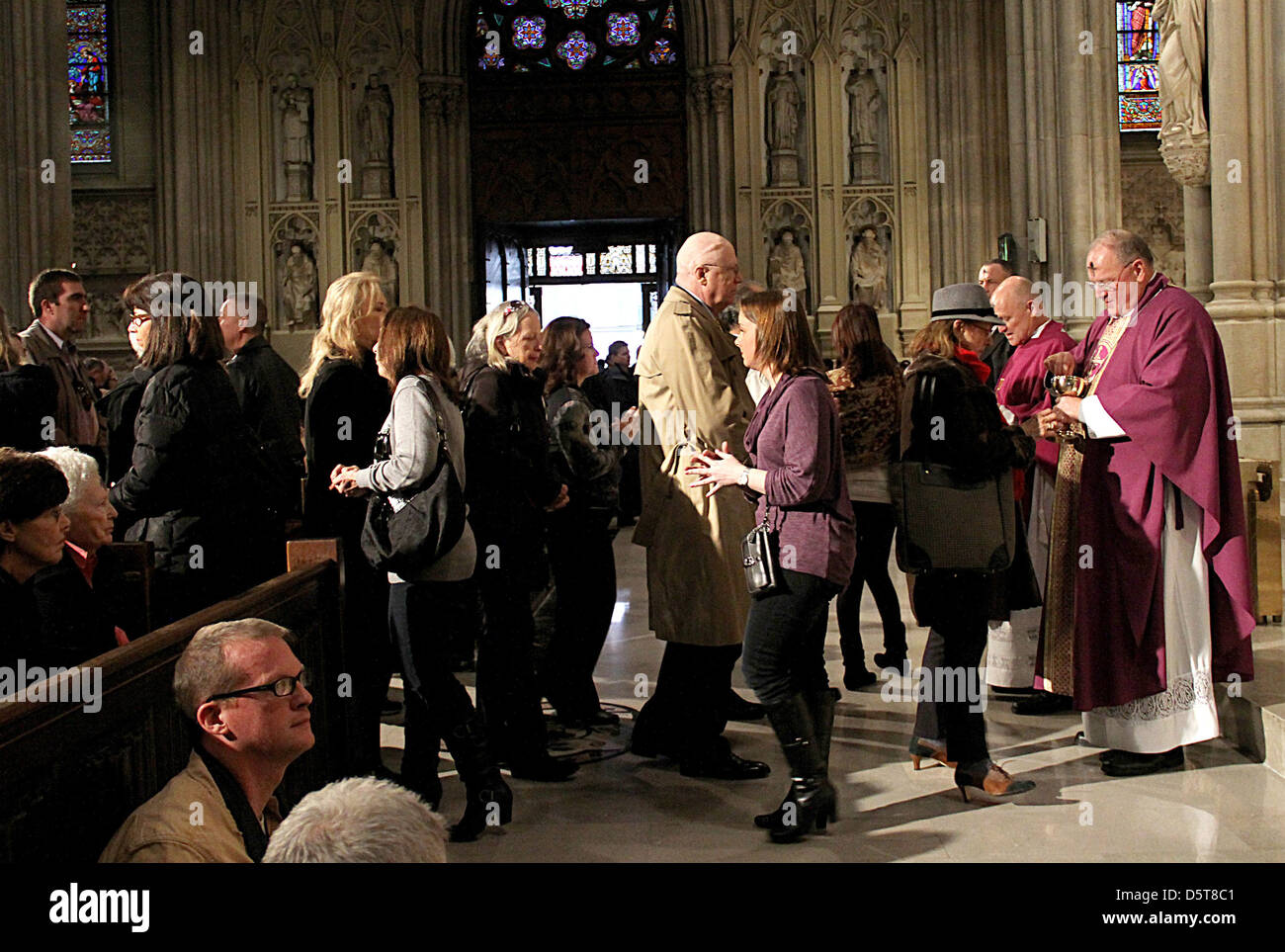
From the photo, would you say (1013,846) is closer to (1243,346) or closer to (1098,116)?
(1243,346)

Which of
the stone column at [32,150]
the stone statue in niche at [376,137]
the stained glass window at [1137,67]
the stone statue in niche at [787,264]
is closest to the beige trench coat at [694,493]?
the stone column at [32,150]

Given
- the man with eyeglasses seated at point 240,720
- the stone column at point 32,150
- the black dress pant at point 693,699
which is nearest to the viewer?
the man with eyeglasses seated at point 240,720

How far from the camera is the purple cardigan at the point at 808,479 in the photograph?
3.95 metres

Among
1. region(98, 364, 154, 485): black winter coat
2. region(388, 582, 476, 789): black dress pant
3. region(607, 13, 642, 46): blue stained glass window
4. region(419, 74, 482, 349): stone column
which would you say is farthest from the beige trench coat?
region(607, 13, 642, 46): blue stained glass window

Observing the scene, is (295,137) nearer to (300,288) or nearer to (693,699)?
(300,288)

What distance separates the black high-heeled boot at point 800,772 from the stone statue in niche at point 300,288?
13.2 metres

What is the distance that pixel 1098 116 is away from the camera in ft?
36.6

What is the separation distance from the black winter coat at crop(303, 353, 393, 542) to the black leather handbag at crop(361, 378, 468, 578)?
665mm

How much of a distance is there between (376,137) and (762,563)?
13.6 meters

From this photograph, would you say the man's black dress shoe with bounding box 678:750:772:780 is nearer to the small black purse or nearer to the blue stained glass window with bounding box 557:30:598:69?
the small black purse

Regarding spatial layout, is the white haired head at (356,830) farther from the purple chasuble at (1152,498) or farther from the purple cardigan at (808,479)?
the purple chasuble at (1152,498)

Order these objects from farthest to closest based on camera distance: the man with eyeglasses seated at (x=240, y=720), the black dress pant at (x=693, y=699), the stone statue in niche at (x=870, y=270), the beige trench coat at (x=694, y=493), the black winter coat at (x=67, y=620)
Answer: the stone statue in niche at (x=870, y=270)
the black dress pant at (x=693, y=699)
the beige trench coat at (x=694, y=493)
the black winter coat at (x=67, y=620)
the man with eyeglasses seated at (x=240, y=720)

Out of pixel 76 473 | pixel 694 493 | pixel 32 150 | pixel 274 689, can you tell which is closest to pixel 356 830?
pixel 274 689

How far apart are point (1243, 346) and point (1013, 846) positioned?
4.54 meters
